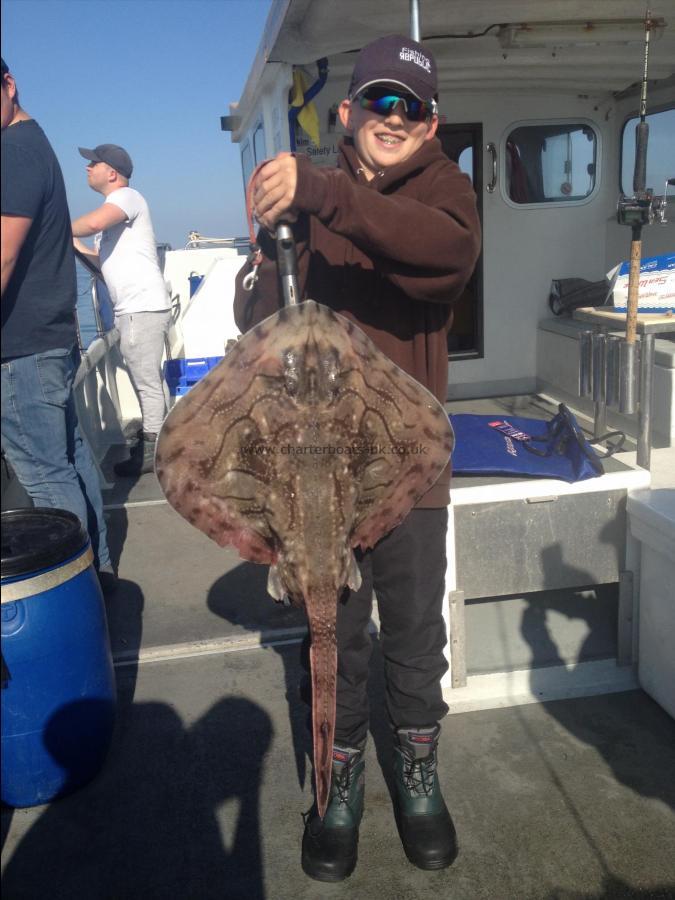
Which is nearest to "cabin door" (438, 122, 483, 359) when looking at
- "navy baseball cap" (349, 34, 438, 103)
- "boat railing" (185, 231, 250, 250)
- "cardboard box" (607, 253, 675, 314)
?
"cardboard box" (607, 253, 675, 314)

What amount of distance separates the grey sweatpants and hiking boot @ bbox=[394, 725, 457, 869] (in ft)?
14.5

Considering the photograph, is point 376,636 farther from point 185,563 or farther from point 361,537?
point 361,537

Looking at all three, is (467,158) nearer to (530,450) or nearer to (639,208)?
(639,208)

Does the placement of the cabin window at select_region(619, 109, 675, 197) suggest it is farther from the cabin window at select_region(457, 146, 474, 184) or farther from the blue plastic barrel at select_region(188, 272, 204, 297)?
the blue plastic barrel at select_region(188, 272, 204, 297)

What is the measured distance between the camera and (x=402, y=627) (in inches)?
95.0

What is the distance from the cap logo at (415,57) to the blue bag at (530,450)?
5.77 ft

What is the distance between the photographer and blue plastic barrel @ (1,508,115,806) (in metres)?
2.59

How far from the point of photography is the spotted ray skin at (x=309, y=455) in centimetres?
174

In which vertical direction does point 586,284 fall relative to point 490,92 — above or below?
below

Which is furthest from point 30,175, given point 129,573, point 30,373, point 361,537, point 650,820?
point 129,573

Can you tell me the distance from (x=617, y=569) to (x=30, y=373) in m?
3.08

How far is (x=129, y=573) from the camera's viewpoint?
15.4 ft

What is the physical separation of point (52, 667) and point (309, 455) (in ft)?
5.09


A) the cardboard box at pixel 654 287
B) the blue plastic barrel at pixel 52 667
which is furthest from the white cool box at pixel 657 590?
the blue plastic barrel at pixel 52 667
